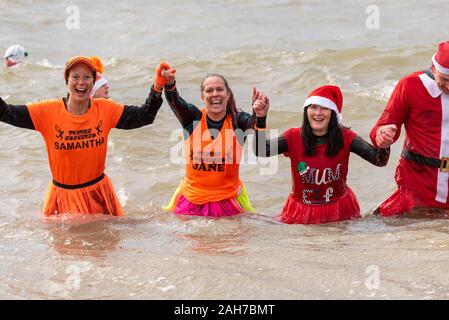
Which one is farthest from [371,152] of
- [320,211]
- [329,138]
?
[320,211]

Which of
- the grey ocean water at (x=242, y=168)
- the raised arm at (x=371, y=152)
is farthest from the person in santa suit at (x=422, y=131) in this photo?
the grey ocean water at (x=242, y=168)

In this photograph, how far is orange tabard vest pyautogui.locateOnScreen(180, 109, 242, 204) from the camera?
22.6 ft

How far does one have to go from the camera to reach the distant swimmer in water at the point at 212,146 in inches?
267

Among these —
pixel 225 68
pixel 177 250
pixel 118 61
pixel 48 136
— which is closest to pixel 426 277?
pixel 177 250

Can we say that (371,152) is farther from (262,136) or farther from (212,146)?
(212,146)

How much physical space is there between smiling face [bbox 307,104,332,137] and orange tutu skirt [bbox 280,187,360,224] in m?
0.60

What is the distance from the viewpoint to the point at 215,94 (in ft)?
22.1

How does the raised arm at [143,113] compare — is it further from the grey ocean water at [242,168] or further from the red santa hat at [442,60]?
the red santa hat at [442,60]

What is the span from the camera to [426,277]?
4.82 meters

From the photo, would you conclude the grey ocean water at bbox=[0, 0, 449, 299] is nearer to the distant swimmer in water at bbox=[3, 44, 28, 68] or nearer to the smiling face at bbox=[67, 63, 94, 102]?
the distant swimmer in water at bbox=[3, 44, 28, 68]

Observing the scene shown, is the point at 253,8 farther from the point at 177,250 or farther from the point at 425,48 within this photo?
the point at 177,250

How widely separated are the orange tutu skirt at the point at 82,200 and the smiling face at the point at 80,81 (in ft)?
2.47

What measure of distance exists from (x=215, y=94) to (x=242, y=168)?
340 cm

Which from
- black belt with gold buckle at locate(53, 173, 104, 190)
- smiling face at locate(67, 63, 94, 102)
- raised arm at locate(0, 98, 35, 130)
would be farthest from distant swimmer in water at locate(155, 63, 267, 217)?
raised arm at locate(0, 98, 35, 130)
